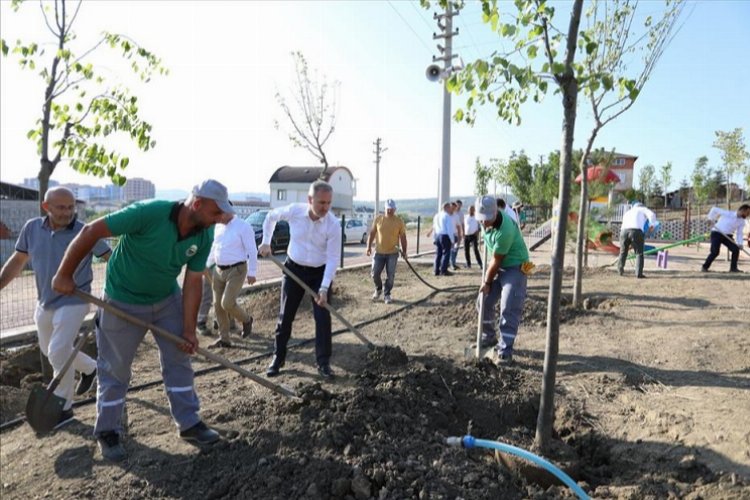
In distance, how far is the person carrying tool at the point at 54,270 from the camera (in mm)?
3793

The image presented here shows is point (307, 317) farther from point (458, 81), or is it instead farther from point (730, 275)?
point (730, 275)

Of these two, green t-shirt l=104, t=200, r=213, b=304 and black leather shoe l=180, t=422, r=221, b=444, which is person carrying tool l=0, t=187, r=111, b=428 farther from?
black leather shoe l=180, t=422, r=221, b=444

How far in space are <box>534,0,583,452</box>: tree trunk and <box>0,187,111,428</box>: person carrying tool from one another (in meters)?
3.14

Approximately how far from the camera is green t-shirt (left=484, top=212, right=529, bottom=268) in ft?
16.7

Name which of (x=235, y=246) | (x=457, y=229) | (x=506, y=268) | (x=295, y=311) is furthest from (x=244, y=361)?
(x=457, y=229)

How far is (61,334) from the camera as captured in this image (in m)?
3.82

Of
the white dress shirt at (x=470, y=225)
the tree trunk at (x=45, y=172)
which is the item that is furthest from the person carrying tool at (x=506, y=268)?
the white dress shirt at (x=470, y=225)

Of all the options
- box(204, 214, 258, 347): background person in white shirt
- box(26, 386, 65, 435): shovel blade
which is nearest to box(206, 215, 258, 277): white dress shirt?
box(204, 214, 258, 347): background person in white shirt

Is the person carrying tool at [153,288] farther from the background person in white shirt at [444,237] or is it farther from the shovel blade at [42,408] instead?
the background person in white shirt at [444,237]

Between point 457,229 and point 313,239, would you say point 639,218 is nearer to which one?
point 457,229

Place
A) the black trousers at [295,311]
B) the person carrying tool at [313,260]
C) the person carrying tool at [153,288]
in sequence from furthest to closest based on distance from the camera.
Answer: the black trousers at [295,311]
the person carrying tool at [313,260]
the person carrying tool at [153,288]

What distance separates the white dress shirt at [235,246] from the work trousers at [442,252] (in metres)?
6.36

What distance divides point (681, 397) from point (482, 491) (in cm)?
230

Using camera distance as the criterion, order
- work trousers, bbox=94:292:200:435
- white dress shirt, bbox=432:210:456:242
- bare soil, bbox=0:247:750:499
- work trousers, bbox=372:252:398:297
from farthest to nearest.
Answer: white dress shirt, bbox=432:210:456:242, work trousers, bbox=372:252:398:297, work trousers, bbox=94:292:200:435, bare soil, bbox=0:247:750:499
